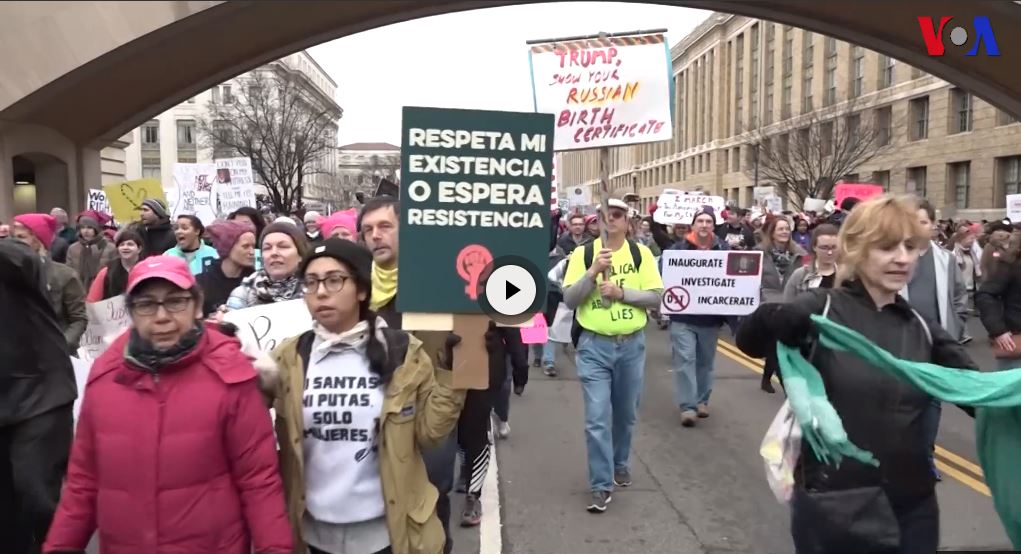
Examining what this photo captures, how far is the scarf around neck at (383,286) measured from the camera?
3525mm

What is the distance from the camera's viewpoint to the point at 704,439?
686 centimetres

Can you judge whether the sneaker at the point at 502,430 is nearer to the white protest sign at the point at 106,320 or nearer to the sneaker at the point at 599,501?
the sneaker at the point at 599,501

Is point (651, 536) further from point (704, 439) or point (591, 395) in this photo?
point (704, 439)

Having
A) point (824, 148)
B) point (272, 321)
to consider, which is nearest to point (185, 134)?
point (824, 148)

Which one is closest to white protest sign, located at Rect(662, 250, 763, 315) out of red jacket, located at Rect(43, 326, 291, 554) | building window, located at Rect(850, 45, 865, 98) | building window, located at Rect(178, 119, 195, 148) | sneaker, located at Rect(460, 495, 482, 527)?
sneaker, located at Rect(460, 495, 482, 527)

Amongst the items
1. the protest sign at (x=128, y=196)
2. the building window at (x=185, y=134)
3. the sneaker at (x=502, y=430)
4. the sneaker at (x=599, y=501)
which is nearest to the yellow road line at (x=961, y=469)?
the sneaker at (x=599, y=501)

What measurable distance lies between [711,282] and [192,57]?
14343mm

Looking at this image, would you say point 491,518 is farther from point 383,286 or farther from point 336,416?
point 336,416

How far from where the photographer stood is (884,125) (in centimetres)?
4219

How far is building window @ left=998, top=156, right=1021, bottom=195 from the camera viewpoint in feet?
105

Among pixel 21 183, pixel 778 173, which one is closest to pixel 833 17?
pixel 21 183

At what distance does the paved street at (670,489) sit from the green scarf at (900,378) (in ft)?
6.49

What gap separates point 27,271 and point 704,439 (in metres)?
5.28

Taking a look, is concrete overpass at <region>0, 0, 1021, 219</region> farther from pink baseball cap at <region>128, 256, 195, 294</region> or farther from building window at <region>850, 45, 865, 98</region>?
building window at <region>850, 45, 865, 98</region>
